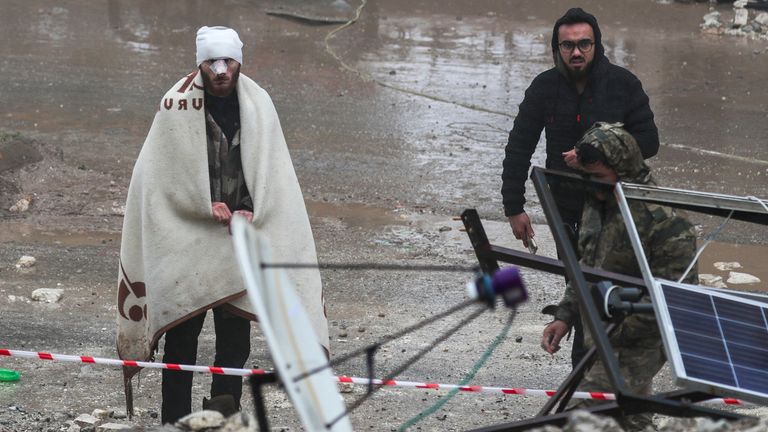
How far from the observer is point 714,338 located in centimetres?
412

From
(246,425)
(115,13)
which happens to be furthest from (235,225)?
(115,13)

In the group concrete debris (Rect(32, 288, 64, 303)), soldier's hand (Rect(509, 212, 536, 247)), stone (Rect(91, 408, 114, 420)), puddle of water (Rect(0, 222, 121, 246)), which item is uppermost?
soldier's hand (Rect(509, 212, 536, 247))

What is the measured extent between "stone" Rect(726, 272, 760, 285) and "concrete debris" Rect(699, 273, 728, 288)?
0.08m

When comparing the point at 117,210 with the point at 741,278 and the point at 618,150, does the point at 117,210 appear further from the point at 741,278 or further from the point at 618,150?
the point at 618,150

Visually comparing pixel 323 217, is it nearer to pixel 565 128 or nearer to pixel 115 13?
pixel 565 128

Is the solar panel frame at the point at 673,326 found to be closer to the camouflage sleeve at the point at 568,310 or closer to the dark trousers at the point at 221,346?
the camouflage sleeve at the point at 568,310

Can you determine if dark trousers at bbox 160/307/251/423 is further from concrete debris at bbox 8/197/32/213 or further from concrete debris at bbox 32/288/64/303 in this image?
concrete debris at bbox 8/197/32/213

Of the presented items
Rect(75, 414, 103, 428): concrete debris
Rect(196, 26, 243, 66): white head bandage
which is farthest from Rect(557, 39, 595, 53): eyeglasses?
Rect(75, 414, 103, 428): concrete debris

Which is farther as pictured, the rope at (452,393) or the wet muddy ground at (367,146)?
the wet muddy ground at (367,146)

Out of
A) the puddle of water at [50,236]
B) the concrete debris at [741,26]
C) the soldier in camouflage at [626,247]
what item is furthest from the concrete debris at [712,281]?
the concrete debris at [741,26]

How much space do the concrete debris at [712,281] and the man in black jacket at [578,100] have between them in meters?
2.12

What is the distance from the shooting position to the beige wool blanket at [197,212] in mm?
5625

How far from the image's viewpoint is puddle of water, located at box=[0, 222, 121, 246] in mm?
8523

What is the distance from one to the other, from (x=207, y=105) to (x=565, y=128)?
1751mm
